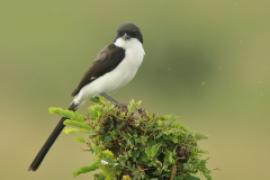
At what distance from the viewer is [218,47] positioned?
21.0 meters

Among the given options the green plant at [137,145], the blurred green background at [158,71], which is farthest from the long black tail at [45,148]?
the blurred green background at [158,71]

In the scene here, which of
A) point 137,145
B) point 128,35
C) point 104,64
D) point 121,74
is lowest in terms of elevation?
point 137,145

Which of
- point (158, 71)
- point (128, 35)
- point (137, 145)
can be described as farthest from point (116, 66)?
point (158, 71)

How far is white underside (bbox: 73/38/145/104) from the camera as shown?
9.68m

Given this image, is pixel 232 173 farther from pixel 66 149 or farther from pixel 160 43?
pixel 160 43

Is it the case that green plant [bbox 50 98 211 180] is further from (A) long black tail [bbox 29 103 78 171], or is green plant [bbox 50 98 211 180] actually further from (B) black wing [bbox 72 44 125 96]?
(B) black wing [bbox 72 44 125 96]

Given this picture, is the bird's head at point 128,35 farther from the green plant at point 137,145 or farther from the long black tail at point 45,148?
the green plant at point 137,145

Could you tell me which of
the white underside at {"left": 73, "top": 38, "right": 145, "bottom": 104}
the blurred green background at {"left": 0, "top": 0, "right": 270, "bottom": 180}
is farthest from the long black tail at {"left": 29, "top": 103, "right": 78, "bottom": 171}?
the blurred green background at {"left": 0, "top": 0, "right": 270, "bottom": 180}

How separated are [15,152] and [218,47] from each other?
7358 mm

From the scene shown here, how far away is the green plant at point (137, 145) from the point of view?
19.3 feet

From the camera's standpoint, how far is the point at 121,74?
969 centimetres

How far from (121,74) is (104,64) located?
0.29 m

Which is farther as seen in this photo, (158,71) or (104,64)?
(158,71)

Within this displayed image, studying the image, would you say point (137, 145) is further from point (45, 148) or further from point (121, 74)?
point (121, 74)
